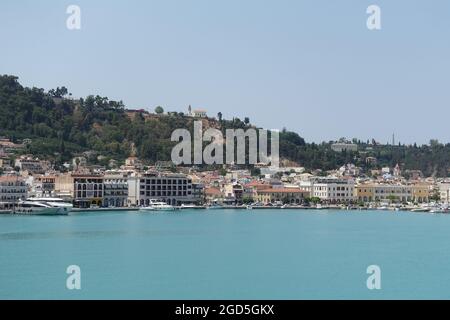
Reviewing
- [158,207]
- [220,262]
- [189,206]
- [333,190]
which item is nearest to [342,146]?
[333,190]

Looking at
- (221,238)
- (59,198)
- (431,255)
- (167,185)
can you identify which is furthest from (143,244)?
(167,185)

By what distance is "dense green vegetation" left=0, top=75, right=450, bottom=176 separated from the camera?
4650cm

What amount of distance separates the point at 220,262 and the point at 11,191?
64.8 feet

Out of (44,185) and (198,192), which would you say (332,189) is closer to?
(198,192)

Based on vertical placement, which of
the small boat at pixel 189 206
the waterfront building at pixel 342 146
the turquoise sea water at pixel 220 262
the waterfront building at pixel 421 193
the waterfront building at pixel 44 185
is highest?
the waterfront building at pixel 342 146

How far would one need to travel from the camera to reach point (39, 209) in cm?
2939

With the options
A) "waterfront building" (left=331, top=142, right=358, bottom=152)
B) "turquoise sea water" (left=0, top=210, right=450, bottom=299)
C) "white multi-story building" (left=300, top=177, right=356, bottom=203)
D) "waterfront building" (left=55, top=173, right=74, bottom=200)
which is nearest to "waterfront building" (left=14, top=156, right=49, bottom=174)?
"waterfront building" (left=55, top=173, right=74, bottom=200)

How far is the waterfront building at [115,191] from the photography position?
35.5 meters

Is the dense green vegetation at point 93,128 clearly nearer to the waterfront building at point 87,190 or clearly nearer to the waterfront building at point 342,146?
the waterfront building at point 87,190

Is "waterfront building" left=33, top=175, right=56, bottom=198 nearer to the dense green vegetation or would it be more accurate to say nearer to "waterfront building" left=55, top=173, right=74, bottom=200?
"waterfront building" left=55, top=173, right=74, bottom=200

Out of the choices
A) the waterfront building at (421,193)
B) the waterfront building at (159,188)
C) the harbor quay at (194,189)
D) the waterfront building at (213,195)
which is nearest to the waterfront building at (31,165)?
the harbor quay at (194,189)

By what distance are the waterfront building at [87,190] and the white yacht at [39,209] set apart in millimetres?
3838
